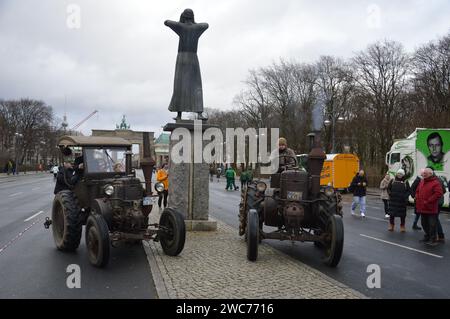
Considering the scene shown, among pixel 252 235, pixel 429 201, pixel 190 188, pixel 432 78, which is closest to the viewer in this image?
pixel 252 235

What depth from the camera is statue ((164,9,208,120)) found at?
37.4 feet

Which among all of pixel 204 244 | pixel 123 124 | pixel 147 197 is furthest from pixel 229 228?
pixel 123 124

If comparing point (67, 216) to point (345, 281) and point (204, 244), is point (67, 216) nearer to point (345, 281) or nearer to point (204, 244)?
point (204, 244)

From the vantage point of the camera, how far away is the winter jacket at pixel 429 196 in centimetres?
980

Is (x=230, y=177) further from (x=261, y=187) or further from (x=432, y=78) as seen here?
(x=261, y=187)

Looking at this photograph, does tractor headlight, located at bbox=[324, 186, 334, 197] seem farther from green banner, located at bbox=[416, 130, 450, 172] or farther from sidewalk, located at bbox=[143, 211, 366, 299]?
green banner, located at bbox=[416, 130, 450, 172]

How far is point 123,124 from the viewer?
106m

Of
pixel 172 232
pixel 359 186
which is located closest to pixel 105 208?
pixel 172 232

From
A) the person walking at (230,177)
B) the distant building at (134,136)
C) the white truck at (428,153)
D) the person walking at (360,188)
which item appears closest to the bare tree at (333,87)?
the person walking at (230,177)

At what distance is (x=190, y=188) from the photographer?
11.0 m

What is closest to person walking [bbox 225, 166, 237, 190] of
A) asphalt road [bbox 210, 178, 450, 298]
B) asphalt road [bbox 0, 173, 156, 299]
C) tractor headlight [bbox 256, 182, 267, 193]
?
asphalt road [bbox 210, 178, 450, 298]

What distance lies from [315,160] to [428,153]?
42.6ft

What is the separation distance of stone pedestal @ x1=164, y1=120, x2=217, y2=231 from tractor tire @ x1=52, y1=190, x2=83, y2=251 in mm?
3110

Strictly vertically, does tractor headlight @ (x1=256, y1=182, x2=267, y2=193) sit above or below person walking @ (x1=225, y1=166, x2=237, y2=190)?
above
